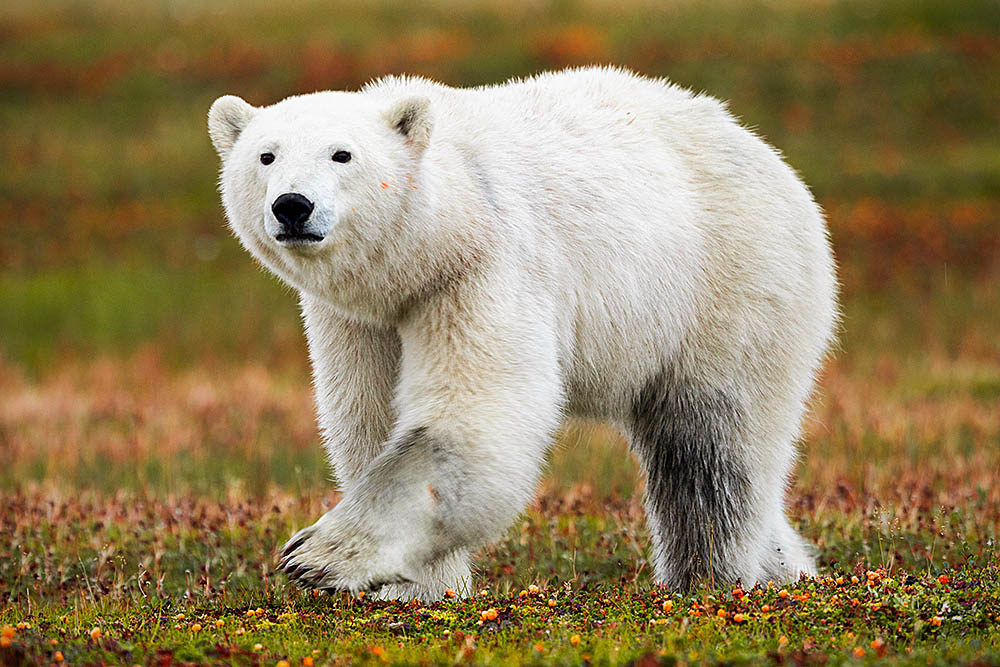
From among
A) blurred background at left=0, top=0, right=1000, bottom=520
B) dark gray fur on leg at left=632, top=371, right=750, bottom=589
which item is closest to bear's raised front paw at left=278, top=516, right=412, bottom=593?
dark gray fur on leg at left=632, top=371, right=750, bottom=589

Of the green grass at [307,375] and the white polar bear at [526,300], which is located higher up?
the white polar bear at [526,300]

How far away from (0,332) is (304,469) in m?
8.55

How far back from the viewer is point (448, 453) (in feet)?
16.8

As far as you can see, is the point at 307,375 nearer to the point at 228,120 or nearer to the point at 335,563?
the point at 228,120

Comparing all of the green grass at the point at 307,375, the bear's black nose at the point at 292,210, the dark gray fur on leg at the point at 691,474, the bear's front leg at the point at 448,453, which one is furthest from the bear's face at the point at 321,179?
the dark gray fur on leg at the point at 691,474

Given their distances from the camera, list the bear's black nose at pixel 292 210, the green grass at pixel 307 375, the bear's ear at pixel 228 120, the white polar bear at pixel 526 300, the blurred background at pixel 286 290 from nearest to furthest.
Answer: the green grass at pixel 307 375 < the bear's black nose at pixel 292 210 < the white polar bear at pixel 526 300 < the bear's ear at pixel 228 120 < the blurred background at pixel 286 290

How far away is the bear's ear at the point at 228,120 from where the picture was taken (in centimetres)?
567

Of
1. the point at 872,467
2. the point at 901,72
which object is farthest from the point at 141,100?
the point at 872,467

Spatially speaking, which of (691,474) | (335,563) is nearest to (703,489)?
(691,474)

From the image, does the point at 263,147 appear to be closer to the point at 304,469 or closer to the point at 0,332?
the point at 304,469

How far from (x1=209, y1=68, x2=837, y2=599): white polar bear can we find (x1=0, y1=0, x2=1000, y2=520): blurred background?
82 centimetres

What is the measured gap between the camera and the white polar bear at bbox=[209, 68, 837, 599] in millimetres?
5141

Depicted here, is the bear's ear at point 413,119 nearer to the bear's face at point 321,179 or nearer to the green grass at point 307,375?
the bear's face at point 321,179

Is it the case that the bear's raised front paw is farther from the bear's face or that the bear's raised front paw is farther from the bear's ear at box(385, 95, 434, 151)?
the bear's ear at box(385, 95, 434, 151)
